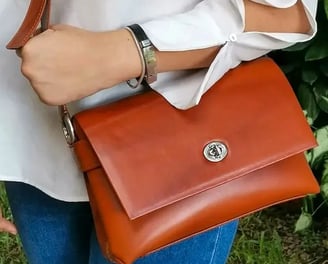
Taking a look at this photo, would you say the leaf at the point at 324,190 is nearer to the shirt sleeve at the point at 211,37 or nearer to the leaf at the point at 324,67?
the leaf at the point at 324,67

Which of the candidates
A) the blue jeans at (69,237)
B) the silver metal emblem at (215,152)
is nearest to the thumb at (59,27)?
the silver metal emblem at (215,152)

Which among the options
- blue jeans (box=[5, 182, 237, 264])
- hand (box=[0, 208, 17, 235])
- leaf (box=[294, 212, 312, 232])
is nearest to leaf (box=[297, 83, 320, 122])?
leaf (box=[294, 212, 312, 232])

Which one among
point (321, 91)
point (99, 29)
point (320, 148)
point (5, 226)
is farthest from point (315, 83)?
point (99, 29)

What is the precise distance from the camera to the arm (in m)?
0.99

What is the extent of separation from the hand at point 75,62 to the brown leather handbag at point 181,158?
0.08 meters

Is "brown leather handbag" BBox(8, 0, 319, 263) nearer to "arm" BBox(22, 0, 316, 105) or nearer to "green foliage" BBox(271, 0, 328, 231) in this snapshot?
"arm" BBox(22, 0, 316, 105)

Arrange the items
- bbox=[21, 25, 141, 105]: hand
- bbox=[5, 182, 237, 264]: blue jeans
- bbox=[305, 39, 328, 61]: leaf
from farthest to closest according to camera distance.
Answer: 1. bbox=[305, 39, 328, 61]: leaf
2. bbox=[5, 182, 237, 264]: blue jeans
3. bbox=[21, 25, 141, 105]: hand

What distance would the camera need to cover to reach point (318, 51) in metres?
2.09

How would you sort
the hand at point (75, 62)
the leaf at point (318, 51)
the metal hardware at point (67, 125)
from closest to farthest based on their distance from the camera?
the hand at point (75, 62) → the metal hardware at point (67, 125) → the leaf at point (318, 51)

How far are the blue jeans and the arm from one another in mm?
288

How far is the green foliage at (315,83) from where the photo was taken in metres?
2.09

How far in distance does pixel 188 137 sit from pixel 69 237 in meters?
0.35

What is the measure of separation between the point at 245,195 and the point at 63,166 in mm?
249

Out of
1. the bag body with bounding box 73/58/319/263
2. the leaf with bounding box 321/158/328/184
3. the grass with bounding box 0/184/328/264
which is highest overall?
the bag body with bounding box 73/58/319/263
